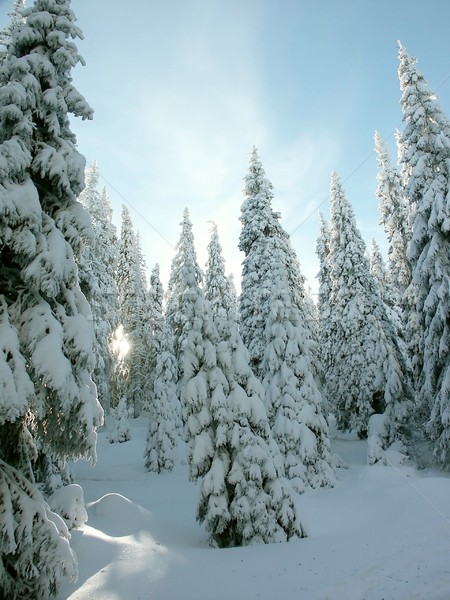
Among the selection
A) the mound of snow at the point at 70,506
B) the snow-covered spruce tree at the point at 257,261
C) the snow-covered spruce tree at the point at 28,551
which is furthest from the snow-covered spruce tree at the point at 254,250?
the snow-covered spruce tree at the point at 28,551

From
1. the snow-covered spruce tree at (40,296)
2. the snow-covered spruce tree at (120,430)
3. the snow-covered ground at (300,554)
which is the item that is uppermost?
the snow-covered spruce tree at (40,296)

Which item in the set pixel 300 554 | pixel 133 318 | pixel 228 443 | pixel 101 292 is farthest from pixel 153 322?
pixel 300 554

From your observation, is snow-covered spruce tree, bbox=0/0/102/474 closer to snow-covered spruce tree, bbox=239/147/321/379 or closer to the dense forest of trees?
the dense forest of trees

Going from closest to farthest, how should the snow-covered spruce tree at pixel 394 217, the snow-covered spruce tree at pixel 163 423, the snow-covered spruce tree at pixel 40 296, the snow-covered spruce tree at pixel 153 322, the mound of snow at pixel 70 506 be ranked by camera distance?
the snow-covered spruce tree at pixel 40 296, the mound of snow at pixel 70 506, the snow-covered spruce tree at pixel 163 423, the snow-covered spruce tree at pixel 394 217, the snow-covered spruce tree at pixel 153 322

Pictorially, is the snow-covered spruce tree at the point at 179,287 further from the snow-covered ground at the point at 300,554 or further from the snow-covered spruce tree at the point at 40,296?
the snow-covered spruce tree at the point at 40,296

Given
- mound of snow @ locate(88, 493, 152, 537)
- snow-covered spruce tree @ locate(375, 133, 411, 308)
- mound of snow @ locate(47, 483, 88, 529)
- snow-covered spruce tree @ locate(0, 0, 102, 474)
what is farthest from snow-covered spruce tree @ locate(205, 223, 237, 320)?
snow-covered spruce tree @ locate(0, 0, 102, 474)

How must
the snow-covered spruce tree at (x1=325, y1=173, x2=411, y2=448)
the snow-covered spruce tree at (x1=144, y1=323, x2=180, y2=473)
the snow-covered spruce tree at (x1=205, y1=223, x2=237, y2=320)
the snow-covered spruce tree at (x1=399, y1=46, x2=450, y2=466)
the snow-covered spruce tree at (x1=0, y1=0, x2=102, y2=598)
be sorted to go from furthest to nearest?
the snow-covered spruce tree at (x1=205, y1=223, x2=237, y2=320), the snow-covered spruce tree at (x1=325, y1=173, x2=411, y2=448), the snow-covered spruce tree at (x1=144, y1=323, x2=180, y2=473), the snow-covered spruce tree at (x1=399, y1=46, x2=450, y2=466), the snow-covered spruce tree at (x1=0, y1=0, x2=102, y2=598)

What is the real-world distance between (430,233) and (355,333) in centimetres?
1088

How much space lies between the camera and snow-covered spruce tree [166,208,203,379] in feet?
112

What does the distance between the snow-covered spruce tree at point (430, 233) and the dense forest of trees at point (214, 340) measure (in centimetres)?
8

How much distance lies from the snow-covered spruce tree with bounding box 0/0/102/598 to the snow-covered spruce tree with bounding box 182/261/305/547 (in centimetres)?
488

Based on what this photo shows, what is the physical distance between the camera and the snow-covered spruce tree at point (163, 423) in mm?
25031

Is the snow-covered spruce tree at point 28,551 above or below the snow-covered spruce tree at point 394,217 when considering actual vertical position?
below

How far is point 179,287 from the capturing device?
34844 millimetres
